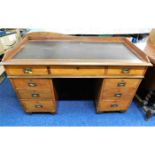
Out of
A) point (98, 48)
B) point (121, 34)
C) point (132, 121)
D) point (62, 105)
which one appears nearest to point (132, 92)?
point (132, 121)

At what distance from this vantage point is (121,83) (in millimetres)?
1121

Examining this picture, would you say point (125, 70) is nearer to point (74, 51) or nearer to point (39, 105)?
point (74, 51)

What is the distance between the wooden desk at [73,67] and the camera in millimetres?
981

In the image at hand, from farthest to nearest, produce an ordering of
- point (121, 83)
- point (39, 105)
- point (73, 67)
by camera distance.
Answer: point (39, 105) < point (121, 83) < point (73, 67)

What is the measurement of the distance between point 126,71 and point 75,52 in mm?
465

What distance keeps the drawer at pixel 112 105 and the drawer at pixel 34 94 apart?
51 cm

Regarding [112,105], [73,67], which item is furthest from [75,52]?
[112,105]

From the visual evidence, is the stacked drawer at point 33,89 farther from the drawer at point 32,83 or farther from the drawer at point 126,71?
the drawer at point 126,71

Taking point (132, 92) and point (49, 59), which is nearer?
point (49, 59)

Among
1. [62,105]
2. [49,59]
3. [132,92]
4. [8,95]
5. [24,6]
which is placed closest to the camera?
[24,6]

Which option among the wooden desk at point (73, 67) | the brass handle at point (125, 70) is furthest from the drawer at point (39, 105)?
the brass handle at point (125, 70)

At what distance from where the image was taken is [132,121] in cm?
135
